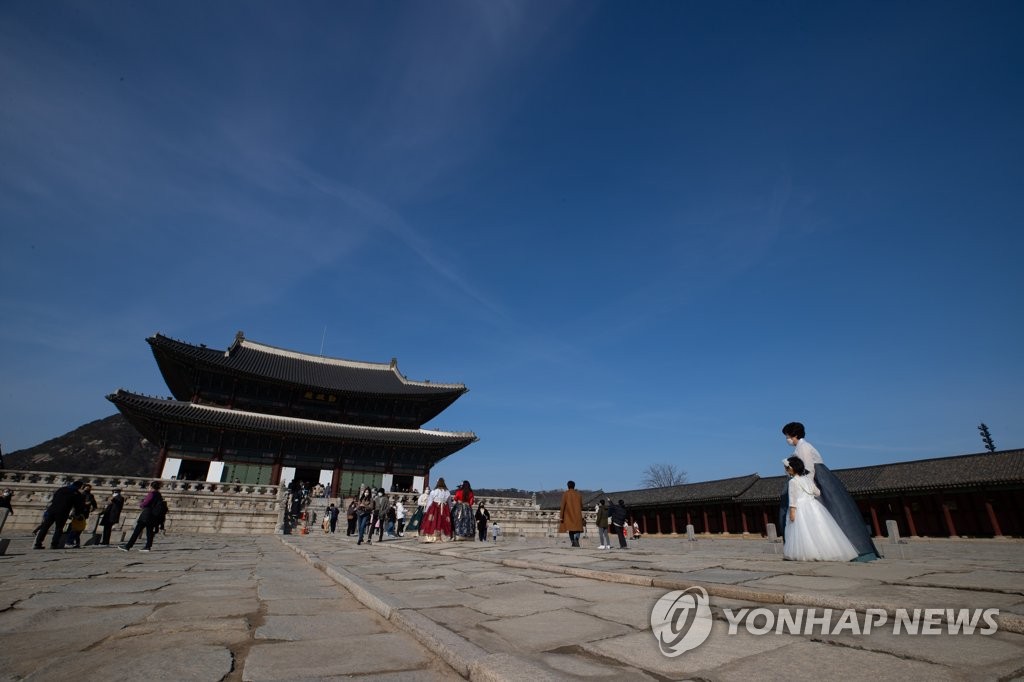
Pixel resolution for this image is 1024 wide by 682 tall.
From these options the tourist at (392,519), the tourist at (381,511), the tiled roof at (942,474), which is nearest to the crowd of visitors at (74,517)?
the tourist at (381,511)

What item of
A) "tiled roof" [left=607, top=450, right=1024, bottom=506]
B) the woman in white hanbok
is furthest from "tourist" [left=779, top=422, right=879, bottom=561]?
"tiled roof" [left=607, top=450, right=1024, bottom=506]

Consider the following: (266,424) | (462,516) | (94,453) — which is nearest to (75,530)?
(462,516)

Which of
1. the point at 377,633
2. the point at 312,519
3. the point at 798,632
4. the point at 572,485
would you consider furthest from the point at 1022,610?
the point at 312,519

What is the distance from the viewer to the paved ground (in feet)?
6.17

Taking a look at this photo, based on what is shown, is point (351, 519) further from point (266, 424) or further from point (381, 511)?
point (266, 424)

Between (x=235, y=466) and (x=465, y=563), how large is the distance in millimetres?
22714

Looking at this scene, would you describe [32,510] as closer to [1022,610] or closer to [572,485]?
[572,485]

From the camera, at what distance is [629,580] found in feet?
13.2

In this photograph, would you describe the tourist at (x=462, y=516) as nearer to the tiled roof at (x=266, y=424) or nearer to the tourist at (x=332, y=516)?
the tourist at (x=332, y=516)

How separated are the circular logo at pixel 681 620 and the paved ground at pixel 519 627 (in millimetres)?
31

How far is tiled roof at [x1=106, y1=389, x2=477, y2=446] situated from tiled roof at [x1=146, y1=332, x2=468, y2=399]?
2.28 metres

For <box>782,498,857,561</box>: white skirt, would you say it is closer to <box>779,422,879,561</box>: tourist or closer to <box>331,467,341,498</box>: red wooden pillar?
<box>779,422,879,561</box>: tourist

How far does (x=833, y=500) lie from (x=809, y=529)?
42 centimetres

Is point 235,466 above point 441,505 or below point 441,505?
above
